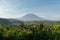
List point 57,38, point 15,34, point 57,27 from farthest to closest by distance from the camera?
point 57,27 < point 15,34 < point 57,38

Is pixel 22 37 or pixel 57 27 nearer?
pixel 22 37

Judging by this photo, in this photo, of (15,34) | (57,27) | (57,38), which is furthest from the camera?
(57,27)

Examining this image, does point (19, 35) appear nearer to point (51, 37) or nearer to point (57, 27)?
point (51, 37)

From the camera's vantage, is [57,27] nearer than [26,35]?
No

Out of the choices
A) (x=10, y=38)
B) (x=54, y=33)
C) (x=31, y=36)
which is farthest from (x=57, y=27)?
(x=10, y=38)

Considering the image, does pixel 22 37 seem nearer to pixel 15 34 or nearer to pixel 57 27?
pixel 15 34

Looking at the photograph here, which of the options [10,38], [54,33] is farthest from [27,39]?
[54,33]

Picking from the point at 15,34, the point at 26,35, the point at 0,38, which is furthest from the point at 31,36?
the point at 0,38
